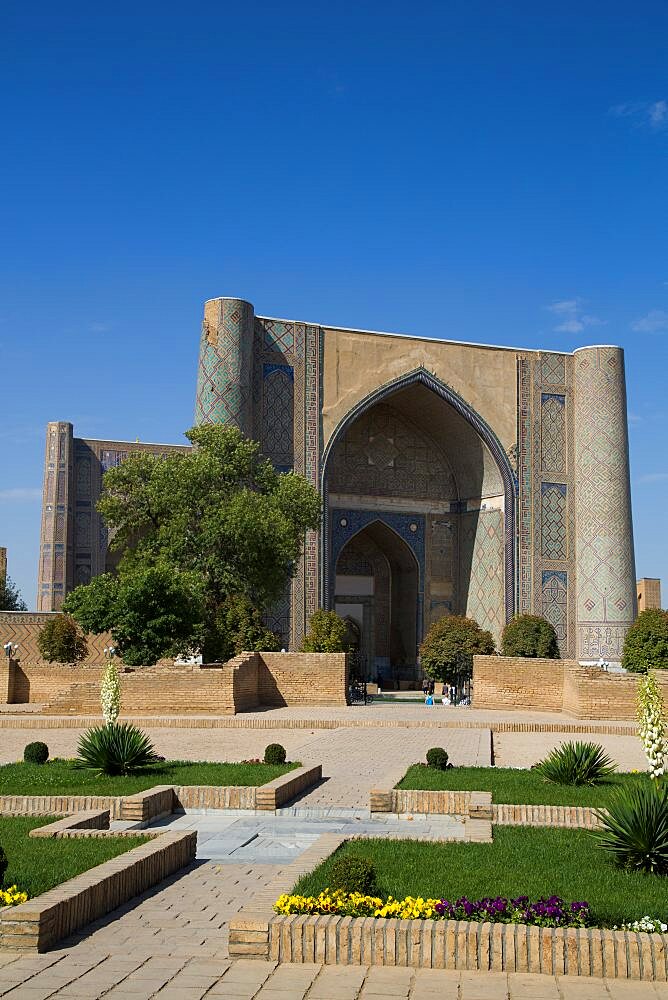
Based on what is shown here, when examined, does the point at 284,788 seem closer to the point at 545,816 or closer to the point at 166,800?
the point at 166,800

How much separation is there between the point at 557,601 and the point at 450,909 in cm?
2270

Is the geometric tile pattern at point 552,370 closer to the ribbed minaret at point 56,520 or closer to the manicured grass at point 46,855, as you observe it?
the ribbed minaret at point 56,520

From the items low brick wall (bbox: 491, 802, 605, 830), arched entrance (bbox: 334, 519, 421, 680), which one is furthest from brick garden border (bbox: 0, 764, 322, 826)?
arched entrance (bbox: 334, 519, 421, 680)

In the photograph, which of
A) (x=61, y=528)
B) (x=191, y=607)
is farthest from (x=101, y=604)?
(x=61, y=528)

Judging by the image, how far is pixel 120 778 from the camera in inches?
339

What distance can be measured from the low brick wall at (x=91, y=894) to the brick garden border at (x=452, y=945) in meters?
0.68

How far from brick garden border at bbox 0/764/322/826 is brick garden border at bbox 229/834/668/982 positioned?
308 cm

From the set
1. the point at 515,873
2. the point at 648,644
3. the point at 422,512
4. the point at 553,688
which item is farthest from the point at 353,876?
the point at 422,512

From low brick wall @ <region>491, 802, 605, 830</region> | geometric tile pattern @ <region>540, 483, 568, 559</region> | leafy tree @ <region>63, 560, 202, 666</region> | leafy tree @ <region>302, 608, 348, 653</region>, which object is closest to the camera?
low brick wall @ <region>491, 802, 605, 830</region>

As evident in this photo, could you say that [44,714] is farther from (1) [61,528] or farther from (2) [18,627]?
(1) [61,528]

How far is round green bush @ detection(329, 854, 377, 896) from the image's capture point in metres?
4.41

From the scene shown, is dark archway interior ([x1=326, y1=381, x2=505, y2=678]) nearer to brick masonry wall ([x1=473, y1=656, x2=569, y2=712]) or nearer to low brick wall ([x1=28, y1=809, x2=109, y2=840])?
brick masonry wall ([x1=473, y1=656, x2=569, y2=712])

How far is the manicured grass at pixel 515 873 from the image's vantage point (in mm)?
4594

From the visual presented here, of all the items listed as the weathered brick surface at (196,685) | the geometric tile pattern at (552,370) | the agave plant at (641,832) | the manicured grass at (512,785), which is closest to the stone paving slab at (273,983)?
the agave plant at (641,832)
